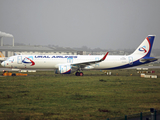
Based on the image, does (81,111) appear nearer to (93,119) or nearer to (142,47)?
(93,119)

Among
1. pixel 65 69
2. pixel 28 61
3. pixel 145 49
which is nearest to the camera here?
pixel 65 69

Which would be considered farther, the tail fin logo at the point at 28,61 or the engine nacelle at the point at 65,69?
the tail fin logo at the point at 28,61

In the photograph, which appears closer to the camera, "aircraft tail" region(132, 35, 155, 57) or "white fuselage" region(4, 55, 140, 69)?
"white fuselage" region(4, 55, 140, 69)

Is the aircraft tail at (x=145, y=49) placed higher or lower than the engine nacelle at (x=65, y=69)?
higher

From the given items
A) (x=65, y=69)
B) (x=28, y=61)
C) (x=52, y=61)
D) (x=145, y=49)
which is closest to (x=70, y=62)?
(x=52, y=61)

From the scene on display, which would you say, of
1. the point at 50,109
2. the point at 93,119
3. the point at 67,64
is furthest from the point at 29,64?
the point at 93,119

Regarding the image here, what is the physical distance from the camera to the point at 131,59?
153 feet

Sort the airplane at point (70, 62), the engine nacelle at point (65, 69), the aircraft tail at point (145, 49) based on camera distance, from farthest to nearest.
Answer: the aircraft tail at point (145, 49), the airplane at point (70, 62), the engine nacelle at point (65, 69)

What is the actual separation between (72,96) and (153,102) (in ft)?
23.0

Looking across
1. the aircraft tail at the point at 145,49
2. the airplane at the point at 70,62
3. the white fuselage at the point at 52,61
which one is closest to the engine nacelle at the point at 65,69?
the airplane at the point at 70,62

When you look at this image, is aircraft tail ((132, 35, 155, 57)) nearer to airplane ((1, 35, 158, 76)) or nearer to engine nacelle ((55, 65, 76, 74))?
airplane ((1, 35, 158, 76))

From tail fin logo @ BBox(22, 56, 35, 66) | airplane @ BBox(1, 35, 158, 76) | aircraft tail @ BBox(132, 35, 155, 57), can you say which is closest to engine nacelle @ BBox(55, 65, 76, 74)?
airplane @ BBox(1, 35, 158, 76)

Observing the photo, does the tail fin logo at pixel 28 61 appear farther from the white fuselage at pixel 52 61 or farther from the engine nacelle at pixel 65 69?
the engine nacelle at pixel 65 69

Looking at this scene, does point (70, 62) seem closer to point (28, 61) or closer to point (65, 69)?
point (65, 69)
